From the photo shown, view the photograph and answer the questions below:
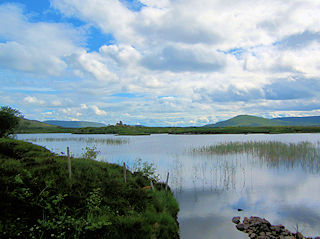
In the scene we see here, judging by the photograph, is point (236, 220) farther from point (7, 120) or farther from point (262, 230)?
point (7, 120)

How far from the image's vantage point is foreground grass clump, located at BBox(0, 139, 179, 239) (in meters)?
10.8

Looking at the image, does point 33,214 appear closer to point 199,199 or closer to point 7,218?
point 7,218

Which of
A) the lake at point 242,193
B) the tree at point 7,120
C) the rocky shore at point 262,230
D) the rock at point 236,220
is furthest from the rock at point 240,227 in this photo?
the tree at point 7,120

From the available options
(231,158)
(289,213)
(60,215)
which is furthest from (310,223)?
(231,158)

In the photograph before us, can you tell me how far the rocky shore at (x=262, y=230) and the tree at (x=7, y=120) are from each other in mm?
46297

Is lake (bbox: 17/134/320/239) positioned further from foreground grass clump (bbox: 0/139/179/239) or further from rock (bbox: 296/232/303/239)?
foreground grass clump (bbox: 0/139/179/239)

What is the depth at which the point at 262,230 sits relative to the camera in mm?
14438

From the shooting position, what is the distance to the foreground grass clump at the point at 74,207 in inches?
423

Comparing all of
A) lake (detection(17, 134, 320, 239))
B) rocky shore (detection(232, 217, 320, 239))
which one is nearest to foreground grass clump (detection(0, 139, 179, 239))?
lake (detection(17, 134, 320, 239))

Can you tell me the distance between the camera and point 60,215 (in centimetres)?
1179

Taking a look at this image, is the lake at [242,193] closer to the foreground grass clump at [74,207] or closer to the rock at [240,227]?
the rock at [240,227]

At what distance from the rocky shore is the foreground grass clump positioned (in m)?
4.64

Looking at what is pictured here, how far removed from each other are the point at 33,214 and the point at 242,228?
12.7 meters

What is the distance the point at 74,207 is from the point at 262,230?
1162cm
